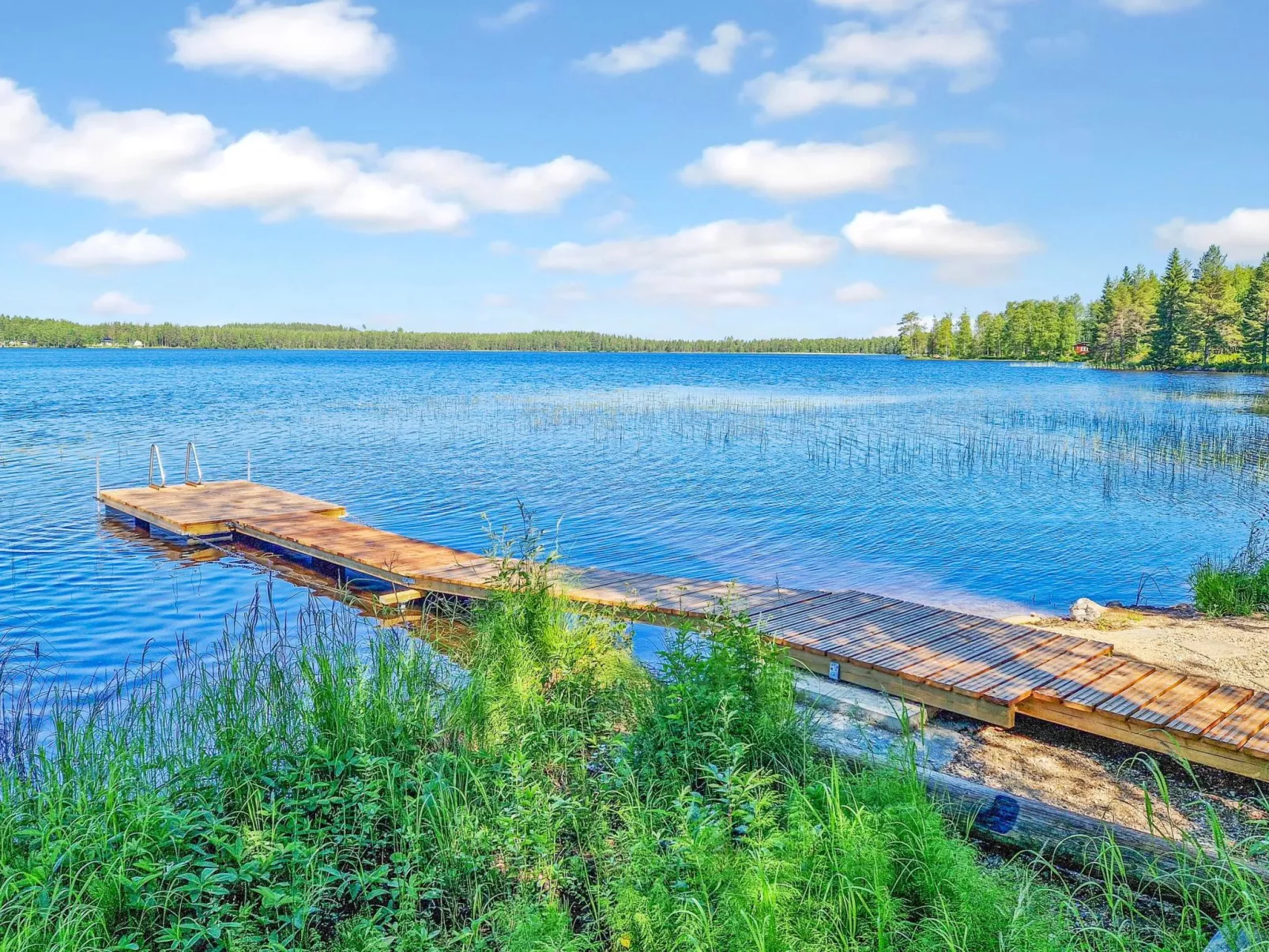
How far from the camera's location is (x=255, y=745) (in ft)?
16.0

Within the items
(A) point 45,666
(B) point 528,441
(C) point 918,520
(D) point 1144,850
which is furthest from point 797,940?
(B) point 528,441

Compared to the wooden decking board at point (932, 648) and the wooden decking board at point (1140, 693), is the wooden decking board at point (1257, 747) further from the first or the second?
the wooden decking board at point (932, 648)

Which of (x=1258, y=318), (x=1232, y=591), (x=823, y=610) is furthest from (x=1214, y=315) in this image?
(x=823, y=610)

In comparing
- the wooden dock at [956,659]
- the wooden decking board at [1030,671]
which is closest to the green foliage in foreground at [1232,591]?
the wooden dock at [956,659]

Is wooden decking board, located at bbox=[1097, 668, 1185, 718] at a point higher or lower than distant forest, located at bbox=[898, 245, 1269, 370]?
lower

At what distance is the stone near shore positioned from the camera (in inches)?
416

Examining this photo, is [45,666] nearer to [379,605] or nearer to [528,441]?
[379,605]

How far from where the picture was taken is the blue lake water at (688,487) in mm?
12625

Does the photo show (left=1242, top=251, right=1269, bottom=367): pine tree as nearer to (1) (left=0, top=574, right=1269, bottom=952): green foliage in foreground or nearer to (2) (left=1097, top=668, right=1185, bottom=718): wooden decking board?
(2) (left=1097, top=668, right=1185, bottom=718): wooden decking board

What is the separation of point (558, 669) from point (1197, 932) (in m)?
4.31

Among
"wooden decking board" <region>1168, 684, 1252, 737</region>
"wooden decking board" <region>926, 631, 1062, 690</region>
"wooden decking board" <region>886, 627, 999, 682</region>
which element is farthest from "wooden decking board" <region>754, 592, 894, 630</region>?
"wooden decking board" <region>1168, 684, 1252, 737</region>

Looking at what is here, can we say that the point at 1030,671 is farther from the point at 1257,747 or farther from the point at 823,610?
the point at 823,610

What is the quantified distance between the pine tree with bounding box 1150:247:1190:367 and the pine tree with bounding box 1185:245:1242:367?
0.69 m

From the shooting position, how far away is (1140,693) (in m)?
6.36
